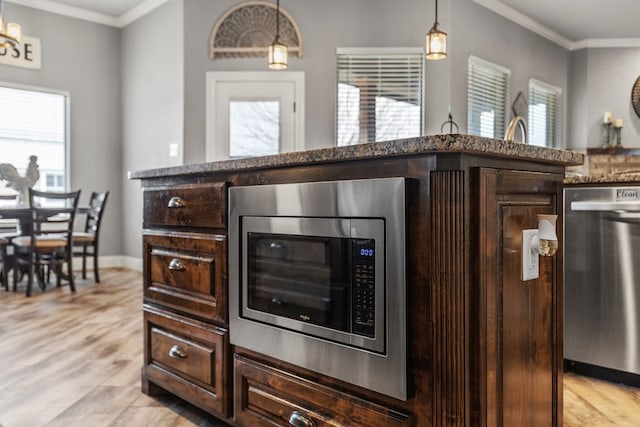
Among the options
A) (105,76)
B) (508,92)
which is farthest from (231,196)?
(105,76)

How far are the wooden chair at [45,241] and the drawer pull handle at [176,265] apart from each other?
304 cm

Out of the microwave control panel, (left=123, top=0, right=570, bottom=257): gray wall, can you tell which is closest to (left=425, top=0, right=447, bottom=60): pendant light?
(left=123, top=0, right=570, bottom=257): gray wall

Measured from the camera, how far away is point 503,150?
107cm

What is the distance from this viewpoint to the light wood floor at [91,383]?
1752mm

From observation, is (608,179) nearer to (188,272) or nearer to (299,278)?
(299,278)

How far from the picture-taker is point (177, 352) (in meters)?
1.73

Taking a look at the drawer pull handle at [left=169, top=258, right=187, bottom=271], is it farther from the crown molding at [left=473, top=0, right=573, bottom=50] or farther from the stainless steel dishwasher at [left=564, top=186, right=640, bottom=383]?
the crown molding at [left=473, top=0, right=573, bottom=50]

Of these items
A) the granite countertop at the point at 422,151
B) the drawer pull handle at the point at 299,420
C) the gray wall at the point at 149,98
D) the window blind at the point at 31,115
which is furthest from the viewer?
the window blind at the point at 31,115

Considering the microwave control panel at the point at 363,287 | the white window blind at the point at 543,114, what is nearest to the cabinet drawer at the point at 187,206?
the microwave control panel at the point at 363,287

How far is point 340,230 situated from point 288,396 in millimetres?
498

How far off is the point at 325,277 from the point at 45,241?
Result: 3948 millimetres

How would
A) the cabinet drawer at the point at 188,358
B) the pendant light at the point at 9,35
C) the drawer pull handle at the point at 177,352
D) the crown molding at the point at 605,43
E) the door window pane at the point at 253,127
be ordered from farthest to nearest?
the crown molding at the point at 605,43, the door window pane at the point at 253,127, the pendant light at the point at 9,35, the drawer pull handle at the point at 177,352, the cabinet drawer at the point at 188,358

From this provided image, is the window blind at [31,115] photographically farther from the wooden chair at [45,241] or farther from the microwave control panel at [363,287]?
the microwave control panel at [363,287]

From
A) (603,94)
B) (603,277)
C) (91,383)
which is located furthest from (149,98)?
(603,94)
